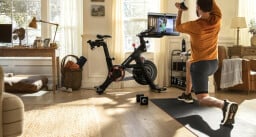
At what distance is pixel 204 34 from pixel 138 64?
7.61 feet

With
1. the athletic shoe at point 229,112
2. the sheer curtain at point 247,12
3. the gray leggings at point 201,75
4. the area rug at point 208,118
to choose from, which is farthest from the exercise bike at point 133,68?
the athletic shoe at point 229,112

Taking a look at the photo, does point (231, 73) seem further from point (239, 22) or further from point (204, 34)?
point (204, 34)

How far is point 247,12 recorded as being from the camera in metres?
7.02

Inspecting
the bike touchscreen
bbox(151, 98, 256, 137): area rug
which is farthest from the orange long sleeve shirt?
the bike touchscreen

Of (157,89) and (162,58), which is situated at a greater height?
(162,58)

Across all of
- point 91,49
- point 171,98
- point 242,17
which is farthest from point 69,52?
point 242,17

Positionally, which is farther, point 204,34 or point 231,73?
point 231,73

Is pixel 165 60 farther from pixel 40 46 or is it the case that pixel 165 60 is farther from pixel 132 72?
pixel 40 46

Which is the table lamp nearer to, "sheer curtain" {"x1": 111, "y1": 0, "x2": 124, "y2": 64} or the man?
"sheer curtain" {"x1": 111, "y1": 0, "x2": 124, "y2": 64}

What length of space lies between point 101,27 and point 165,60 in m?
1.47

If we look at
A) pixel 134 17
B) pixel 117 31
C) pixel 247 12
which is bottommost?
A: pixel 117 31

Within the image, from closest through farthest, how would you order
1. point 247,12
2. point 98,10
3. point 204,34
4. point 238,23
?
point 204,34 < point 98,10 < point 238,23 < point 247,12

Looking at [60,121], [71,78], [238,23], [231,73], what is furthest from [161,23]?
[60,121]

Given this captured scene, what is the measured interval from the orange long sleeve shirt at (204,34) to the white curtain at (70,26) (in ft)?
9.95
